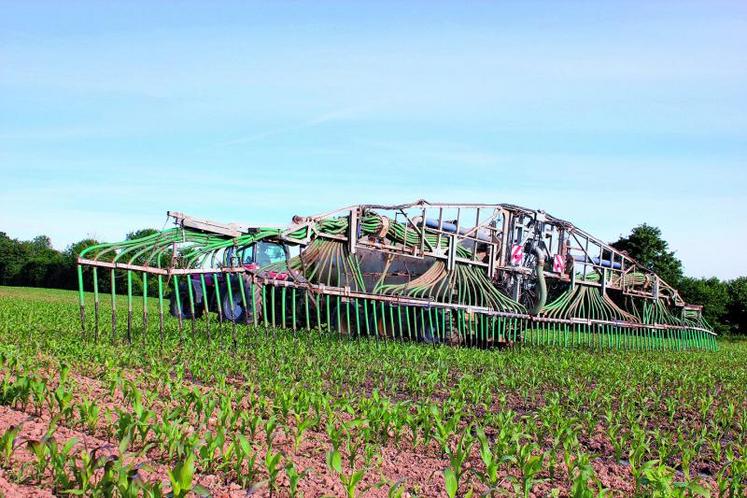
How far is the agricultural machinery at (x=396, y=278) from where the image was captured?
1052cm

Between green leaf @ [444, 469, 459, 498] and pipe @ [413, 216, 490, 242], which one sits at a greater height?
pipe @ [413, 216, 490, 242]

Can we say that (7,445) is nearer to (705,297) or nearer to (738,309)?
(705,297)

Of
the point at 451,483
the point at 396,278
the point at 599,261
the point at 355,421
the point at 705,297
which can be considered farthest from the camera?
the point at 705,297

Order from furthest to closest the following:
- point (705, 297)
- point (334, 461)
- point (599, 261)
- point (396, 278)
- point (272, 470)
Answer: point (705, 297) < point (599, 261) < point (396, 278) < point (334, 461) < point (272, 470)

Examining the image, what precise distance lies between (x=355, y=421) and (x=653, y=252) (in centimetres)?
2640

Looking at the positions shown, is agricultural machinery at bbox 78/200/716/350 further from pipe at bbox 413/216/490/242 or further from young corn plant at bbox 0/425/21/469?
young corn plant at bbox 0/425/21/469

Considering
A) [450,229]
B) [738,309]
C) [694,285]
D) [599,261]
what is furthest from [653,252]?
[450,229]

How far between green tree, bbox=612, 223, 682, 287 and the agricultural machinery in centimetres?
1027

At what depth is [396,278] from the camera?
47.5 feet

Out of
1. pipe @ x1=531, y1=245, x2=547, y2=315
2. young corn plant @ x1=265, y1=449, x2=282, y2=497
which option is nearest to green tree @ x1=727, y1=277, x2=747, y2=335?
pipe @ x1=531, y1=245, x2=547, y2=315

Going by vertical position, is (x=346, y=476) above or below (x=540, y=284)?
below

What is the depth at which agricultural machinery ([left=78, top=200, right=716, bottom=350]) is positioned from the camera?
414 inches

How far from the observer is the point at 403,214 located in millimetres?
13781

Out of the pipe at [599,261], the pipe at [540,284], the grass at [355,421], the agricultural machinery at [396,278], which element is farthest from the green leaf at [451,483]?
the pipe at [599,261]
